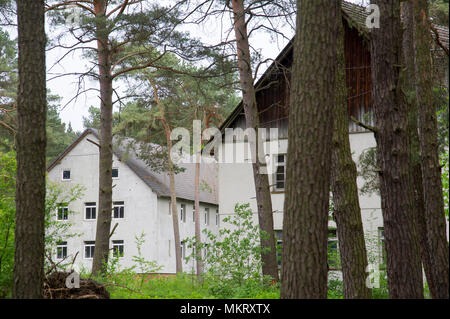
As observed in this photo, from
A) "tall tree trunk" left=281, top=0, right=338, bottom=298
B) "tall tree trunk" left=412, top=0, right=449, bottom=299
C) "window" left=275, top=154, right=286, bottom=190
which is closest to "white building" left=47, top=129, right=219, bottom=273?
"window" left=275, top=154, right=286, bottom=190

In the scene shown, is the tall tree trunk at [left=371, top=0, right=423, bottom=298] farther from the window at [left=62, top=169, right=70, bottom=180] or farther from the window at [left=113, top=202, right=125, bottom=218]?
the window at [left=62, top=169, right=70, bottom=180]

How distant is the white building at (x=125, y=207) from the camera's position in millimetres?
35188

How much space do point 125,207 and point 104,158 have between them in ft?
70.0

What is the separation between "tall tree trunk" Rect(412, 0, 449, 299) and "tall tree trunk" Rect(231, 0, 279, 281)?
4616 mm

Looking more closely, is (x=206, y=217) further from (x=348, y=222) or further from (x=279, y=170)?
(x=348, y=222)

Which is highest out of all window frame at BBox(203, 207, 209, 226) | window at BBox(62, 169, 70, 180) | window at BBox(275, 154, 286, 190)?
window at BBox(62, 169, 70, 180)

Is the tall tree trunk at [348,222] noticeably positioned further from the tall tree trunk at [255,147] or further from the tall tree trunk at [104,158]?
the tall tree trunk at [104,158]

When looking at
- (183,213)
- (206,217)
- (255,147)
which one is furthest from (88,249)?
(255,147)

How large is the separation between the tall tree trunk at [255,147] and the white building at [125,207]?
2061cm

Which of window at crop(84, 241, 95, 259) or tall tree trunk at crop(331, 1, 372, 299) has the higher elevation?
tall tree trunk at crop(331, 1, 372, 299)

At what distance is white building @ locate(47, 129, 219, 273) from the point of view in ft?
115

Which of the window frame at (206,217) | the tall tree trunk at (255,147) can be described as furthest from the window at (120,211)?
the tall tree trunk at (255,147)

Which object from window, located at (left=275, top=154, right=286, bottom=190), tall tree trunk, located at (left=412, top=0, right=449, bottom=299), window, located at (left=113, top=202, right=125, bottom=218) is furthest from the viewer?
window, located at (left=113, top=202, right=125, bottom=218)

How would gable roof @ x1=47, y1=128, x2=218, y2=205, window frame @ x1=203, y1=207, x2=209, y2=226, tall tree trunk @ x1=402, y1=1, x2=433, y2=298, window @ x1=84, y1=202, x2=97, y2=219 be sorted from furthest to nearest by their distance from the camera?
window frame @ x1=203, y1=207, x2=209, y2=226, window @ x1=84, y1=202, x2=97, y2=219, gable roof @ x1=47, y1=128, x2=218, y2=205, tall tree trunk @ x1=402, y1=1, x2=433, y2=298
